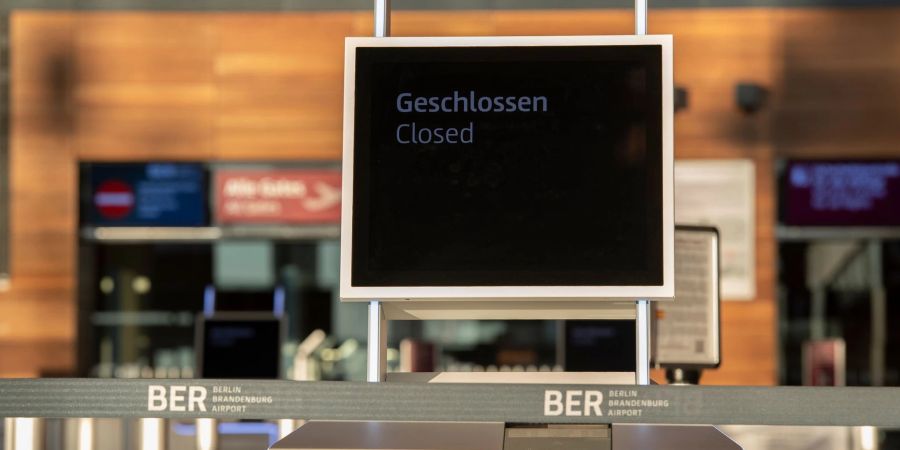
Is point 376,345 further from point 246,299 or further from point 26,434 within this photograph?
point 246,299

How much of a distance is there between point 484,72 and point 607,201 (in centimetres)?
27

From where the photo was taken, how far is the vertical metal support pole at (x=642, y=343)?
1784 millimetres

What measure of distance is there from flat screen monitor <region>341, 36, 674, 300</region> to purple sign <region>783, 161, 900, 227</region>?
236 inches

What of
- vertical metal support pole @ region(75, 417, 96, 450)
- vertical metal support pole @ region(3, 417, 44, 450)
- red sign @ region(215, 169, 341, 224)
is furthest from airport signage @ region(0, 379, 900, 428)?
red sign @ region(215, 169, 341, 224)

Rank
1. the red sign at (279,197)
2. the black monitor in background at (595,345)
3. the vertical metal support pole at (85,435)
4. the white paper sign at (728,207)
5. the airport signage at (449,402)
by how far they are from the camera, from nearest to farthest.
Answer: the airport signage at (449,402) < the vertical metal support pole at (85,435) < the black monitor in background at (595,345) < the white paper sign at (728,207) < the red sign at (279,197)

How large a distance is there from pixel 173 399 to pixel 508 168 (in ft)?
2.05

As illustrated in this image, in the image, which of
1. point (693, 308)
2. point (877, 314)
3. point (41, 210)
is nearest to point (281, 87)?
point (41, 210)

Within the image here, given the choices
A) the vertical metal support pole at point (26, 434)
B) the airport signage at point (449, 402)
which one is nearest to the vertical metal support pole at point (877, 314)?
the vertical metal support pole at point (26, 434)

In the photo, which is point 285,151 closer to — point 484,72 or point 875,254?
point 875,254

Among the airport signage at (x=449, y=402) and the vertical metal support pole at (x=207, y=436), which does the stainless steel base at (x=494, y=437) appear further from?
the vertical metal support pole at (x=207, y=436)

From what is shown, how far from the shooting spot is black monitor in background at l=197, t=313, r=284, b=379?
5977 millimetres

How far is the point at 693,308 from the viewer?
3178mm

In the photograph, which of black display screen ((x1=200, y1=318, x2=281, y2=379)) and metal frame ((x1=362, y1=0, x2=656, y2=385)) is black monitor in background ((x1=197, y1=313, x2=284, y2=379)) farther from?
metal frame ((x1=362, y1=0, x2=656, y2=385))

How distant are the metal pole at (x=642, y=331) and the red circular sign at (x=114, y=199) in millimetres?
6317
